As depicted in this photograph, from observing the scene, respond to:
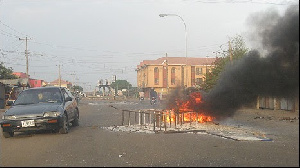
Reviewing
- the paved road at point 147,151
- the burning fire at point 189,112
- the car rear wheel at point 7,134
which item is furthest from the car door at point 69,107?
the burning fire at point 189,112

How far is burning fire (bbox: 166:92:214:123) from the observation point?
552 inches

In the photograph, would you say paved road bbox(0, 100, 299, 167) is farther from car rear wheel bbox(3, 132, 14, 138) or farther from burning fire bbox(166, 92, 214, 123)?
burning fire bbox(166, 92, 214, 123)

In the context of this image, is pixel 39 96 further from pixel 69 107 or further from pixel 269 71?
pixel 269 71

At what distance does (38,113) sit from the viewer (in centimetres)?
1102

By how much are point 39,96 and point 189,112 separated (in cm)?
561

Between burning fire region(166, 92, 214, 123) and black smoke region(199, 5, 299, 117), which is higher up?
black smoke region(199, 5, 299, 117)

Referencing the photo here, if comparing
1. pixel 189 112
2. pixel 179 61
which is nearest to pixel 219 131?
pixel 189 112

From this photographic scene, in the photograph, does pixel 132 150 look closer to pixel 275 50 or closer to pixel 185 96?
pixel 275 50

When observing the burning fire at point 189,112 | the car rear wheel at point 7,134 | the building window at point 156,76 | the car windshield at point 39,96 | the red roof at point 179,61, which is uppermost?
the red roof at point 179,61

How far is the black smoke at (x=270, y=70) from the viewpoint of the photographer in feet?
21.6

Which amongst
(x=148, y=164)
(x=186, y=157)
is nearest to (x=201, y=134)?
(x=186, y=157)

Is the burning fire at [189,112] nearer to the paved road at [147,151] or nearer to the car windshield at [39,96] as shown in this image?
the paved road at [147,151]

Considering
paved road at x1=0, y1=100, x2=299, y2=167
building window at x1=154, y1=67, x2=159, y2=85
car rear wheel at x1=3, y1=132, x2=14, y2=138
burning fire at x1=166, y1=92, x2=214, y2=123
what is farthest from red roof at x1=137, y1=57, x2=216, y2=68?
paved road at x1=0, y1=100, x2=299, y2=167

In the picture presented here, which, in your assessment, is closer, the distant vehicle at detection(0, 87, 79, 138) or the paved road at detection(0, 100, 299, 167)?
the paved road at detection(0, 100, 299, 167)
